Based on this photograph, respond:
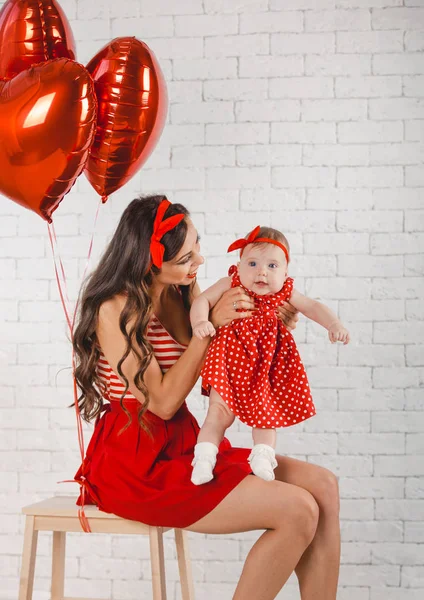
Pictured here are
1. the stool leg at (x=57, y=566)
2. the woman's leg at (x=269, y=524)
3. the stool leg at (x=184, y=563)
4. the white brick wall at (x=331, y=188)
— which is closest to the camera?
the woman's leg at (x=269, y=524)

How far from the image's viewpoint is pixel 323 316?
1974 millimetres

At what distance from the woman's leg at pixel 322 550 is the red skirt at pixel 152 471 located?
20cm

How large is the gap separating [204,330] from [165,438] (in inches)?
11.6

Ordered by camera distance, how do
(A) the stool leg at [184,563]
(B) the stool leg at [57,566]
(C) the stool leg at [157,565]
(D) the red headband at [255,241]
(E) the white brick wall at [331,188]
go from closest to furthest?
(C) the stool leg at [157,565]
(D) the red headband at [255,241]
(B) the stool leg at [57,566]
(A) the stool leg at [184,563]
(E) the white brick wall at [331,188]

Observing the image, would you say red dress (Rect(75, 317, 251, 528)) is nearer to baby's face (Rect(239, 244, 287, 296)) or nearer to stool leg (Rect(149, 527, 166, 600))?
stool leg (Rect(149, 527, 166, 600))

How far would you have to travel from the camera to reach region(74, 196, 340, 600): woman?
1.77 metres

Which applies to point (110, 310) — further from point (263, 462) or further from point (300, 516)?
point (300, 516)

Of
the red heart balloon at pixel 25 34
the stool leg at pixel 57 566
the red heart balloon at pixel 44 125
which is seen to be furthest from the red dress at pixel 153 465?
the red heart balloon at pixel 25 34

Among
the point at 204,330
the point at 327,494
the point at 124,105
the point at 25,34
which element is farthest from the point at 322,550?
the point at 25,34

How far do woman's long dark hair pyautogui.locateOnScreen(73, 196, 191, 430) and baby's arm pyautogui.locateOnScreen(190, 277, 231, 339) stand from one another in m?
0.11

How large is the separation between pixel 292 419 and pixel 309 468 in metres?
0.13

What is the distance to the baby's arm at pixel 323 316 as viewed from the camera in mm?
1914

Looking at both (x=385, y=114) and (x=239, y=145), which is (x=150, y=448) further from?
(x=385, y=114)

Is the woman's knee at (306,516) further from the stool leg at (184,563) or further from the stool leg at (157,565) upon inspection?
the stool leg at (184,563)
